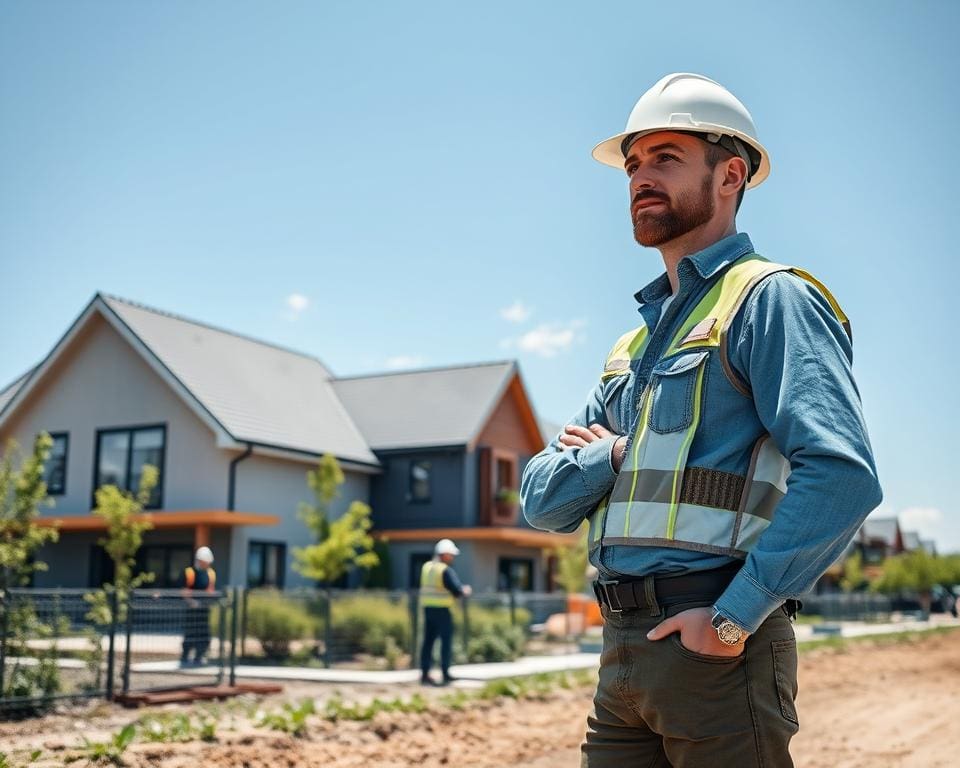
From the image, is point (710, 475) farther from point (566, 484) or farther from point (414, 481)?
point (414, 481)

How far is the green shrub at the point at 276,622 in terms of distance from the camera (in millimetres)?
18125

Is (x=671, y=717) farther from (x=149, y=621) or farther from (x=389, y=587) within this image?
(x=389, y=587)

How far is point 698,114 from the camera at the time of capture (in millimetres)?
2850

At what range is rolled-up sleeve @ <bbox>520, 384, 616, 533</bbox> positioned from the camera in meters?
2.85

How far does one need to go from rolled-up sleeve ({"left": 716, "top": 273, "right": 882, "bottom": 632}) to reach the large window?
25.8m

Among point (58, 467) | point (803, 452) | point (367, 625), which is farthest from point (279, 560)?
point (803, 452)

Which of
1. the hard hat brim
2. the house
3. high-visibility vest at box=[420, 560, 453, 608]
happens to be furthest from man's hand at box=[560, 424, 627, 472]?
the house

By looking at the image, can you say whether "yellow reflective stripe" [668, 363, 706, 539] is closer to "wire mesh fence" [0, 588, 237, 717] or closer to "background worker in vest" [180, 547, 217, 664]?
"wire mesh fence" [0, 588, 237, 717]

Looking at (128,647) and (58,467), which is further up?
(58,467)

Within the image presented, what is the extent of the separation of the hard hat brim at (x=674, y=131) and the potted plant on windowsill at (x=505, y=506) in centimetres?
2701

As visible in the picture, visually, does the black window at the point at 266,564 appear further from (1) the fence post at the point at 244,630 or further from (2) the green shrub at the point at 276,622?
(1) the fence post at the point at 244,630

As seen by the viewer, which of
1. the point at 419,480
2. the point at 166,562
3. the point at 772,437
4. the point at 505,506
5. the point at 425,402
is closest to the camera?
the point at 772,437

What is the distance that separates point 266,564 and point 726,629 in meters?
25.9

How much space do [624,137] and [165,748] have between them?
5.83 m
